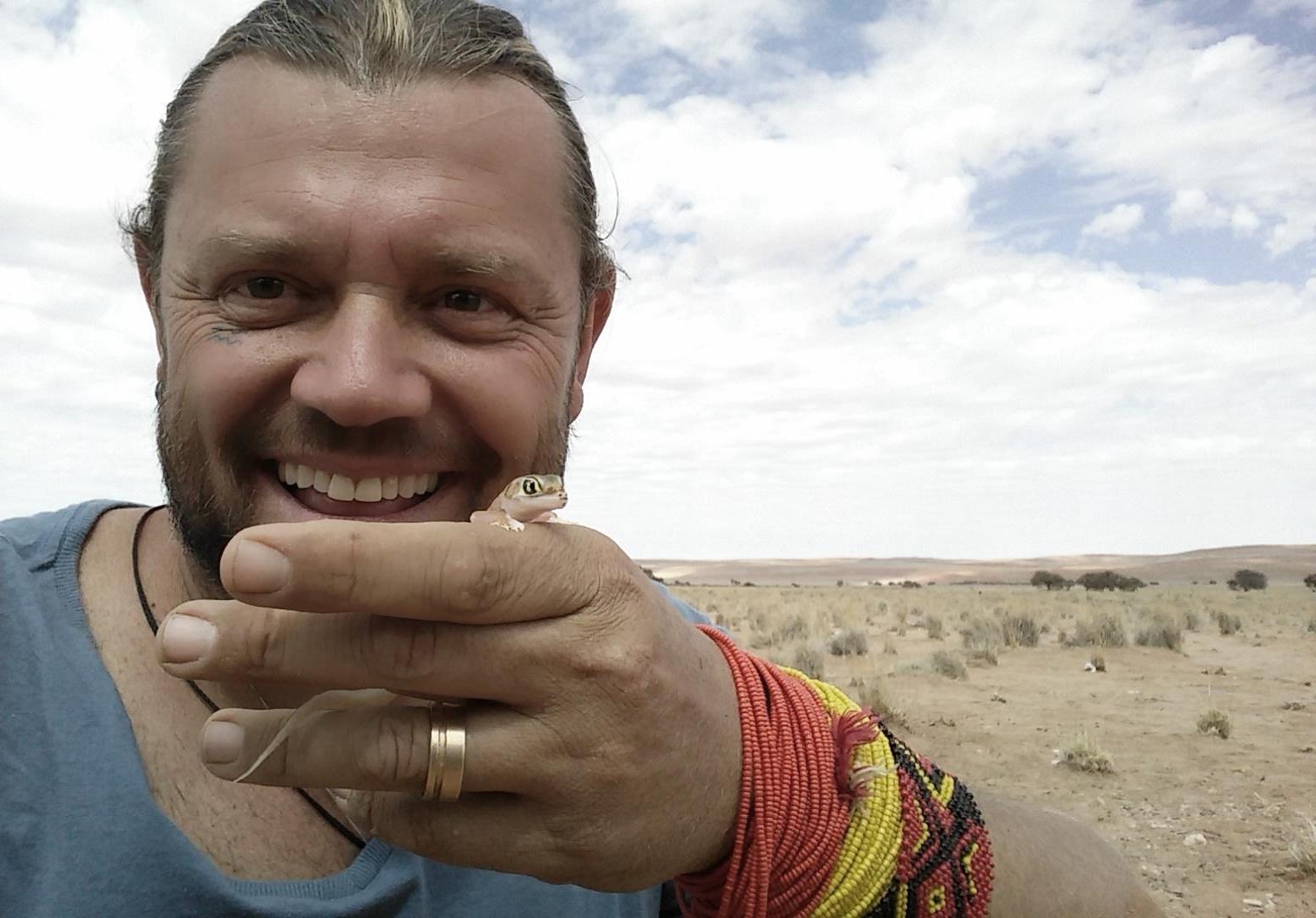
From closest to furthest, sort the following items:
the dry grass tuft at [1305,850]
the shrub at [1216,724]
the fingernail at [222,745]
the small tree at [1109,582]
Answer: the fingernail at [222,745] < the dry grass tuft at [1305,850] < the shrub at [1216,724] < the small tree at [1109,582]

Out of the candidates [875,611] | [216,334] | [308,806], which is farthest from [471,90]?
[875,611]

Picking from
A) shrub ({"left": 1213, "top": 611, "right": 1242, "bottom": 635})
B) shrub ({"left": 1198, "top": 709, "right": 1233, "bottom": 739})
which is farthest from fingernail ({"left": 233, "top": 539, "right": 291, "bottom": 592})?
shrub ({"left": 1213, "top": 611, "right": 1242, "bottom": 635})

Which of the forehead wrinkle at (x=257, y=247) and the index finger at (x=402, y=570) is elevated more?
the forehead wrinkle at (x=257, y=247)

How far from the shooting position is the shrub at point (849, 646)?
20.0 metres

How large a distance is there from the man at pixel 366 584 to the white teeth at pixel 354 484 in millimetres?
12

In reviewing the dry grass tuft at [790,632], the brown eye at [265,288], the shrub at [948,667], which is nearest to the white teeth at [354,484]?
the brown eye at [265,288]

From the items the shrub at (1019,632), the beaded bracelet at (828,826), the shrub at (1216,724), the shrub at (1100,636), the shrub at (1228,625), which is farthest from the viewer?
the shrub at (1228,625)

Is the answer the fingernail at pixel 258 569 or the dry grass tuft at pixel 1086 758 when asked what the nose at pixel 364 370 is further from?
the dry grass tuft at pixel 1086 758

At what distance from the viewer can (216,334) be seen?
95.0 inches

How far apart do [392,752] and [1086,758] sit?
1097 cm

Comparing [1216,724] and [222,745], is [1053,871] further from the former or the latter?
[1216,724]

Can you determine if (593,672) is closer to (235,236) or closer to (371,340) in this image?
(371,340)

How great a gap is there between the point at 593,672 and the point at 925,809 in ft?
4.17

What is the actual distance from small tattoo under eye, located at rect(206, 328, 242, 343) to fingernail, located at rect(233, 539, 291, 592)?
3.97ft
